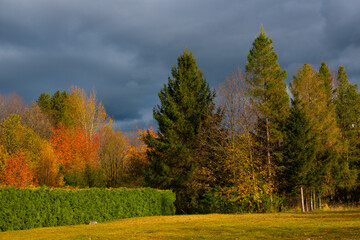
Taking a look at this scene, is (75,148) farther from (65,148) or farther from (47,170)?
(47,170)

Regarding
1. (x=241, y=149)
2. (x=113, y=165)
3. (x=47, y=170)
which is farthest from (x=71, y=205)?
(x=113, y=165)

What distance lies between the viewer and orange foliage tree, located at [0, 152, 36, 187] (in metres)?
23.3

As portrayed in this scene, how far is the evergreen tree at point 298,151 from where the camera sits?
24.8 metres

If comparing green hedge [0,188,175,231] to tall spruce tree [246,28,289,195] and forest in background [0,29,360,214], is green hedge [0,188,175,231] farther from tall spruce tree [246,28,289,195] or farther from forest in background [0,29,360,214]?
tall spruce tree [246,28,289,195]

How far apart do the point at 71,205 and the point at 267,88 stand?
16917 mm

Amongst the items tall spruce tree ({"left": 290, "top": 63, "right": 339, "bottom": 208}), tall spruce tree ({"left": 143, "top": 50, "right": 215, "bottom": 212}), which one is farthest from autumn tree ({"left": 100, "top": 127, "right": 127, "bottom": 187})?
tall spruce tree ({"left": 290, "top": 63, "right": 339, "bottom": 208})

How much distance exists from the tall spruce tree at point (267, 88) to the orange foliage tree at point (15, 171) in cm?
1757

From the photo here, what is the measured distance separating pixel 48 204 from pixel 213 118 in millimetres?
14069

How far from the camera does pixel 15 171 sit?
23531mm

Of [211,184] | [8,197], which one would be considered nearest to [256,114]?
[211,184]

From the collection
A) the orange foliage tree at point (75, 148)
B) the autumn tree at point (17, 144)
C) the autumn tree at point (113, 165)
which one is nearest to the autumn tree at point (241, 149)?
the autumn tree at point (113, 165)

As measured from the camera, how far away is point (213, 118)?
26609 mm

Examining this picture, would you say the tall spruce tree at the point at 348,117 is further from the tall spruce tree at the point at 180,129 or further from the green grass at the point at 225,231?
the green grass at the point at 225,231

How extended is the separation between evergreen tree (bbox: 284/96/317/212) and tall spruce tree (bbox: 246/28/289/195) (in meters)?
0.90
